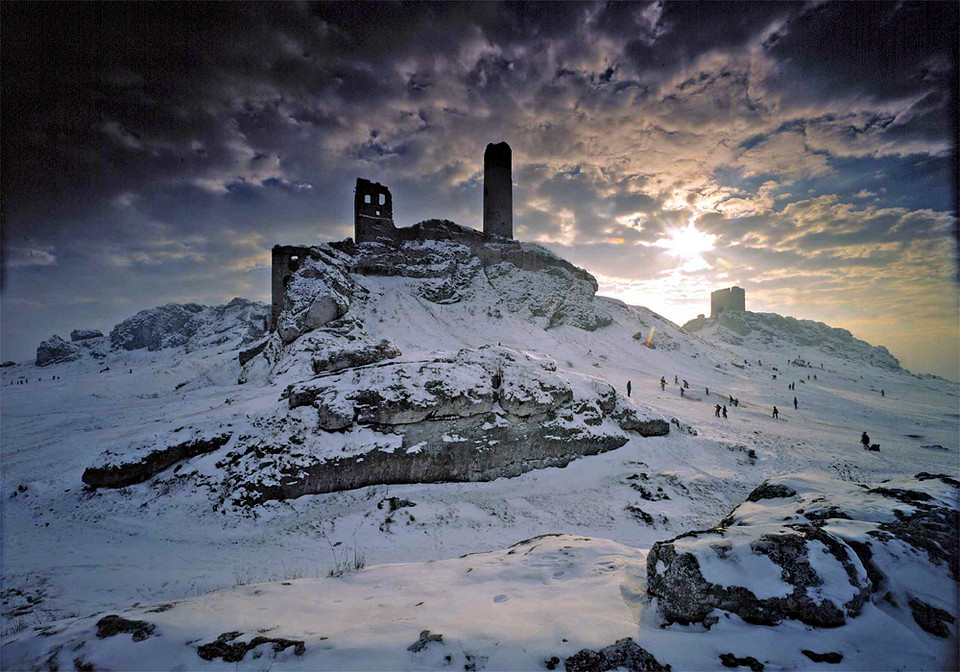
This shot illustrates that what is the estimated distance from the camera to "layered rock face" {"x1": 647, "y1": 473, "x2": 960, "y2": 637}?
3.59 m

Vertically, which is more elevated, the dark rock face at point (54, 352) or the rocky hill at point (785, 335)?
the rocky hill at point (785, 335)

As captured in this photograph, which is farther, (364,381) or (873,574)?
(364,381)

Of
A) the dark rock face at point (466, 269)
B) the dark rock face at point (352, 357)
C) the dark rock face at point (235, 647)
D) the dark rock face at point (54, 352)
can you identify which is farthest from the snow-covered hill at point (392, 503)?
the dark rock face at point (54, 352)

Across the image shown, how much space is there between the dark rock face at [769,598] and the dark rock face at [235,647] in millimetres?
3900

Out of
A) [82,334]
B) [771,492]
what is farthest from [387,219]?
[82,334]

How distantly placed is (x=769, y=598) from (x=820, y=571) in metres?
0.66

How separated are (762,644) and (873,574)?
196 centimetres

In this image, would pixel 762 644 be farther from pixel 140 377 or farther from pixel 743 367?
pixel 743 367

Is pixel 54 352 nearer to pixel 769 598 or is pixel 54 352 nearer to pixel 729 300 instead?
pixel 769 598

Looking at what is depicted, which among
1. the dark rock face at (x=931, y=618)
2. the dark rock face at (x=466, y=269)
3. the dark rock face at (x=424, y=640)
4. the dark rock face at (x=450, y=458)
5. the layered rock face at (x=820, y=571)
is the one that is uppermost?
the dark rock face at (x=466, y=269)

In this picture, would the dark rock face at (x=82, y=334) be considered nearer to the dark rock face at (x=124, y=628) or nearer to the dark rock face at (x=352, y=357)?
the dark rock face at (x=352, y=357)

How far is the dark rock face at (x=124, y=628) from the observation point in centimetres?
350

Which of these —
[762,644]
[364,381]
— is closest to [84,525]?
[364,381]

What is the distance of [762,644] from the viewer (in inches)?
131
